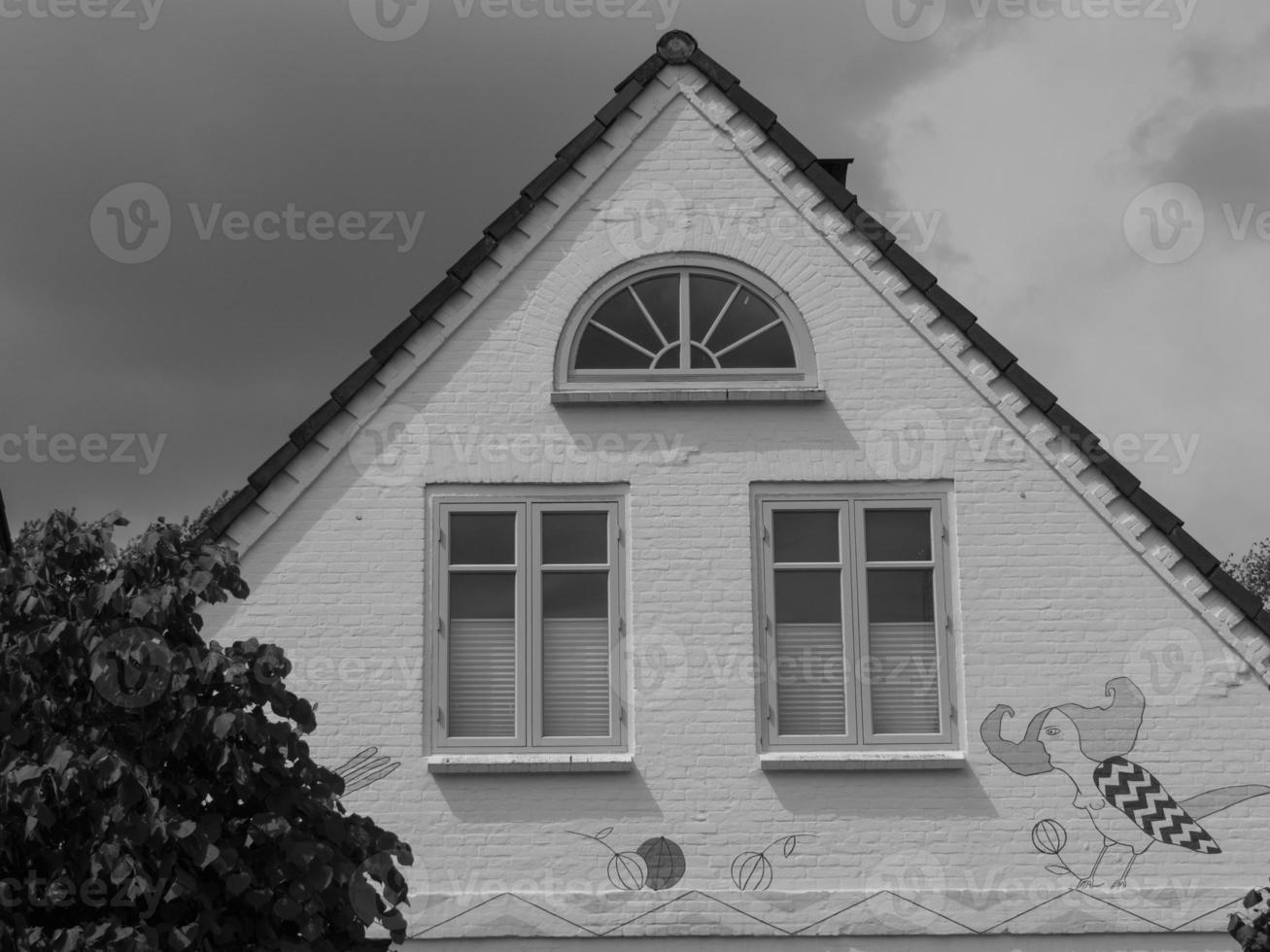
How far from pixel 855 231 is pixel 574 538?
3.49 metres

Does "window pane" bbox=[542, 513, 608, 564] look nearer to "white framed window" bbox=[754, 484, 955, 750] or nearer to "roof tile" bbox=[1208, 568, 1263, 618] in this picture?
"white framed window" bbox=[754, 484, 955, 750]

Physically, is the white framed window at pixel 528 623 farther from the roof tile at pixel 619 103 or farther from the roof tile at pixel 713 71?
the roof tile at pixel 713 71

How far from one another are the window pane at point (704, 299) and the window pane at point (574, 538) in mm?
1851

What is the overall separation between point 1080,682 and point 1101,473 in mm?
1701

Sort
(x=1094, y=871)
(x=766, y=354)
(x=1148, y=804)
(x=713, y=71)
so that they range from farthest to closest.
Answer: (x=713, y=71) → (x=766, y=354) → (x=1148, y=804) → (x=1094, y=871)

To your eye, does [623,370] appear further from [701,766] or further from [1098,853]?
[1098,853]

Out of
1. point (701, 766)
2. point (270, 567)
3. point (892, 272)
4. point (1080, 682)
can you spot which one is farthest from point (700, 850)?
point (892, 272)

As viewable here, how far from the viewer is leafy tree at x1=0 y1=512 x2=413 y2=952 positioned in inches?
299

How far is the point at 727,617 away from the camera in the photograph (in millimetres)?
12219

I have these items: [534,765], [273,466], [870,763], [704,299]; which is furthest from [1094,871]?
[273,466]

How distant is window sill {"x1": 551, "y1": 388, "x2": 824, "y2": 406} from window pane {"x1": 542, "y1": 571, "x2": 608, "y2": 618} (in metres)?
1.43

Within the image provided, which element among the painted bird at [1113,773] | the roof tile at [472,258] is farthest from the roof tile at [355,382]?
the painted bird at [1113,773]

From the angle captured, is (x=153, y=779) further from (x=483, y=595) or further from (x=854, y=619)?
(x=854, y=619)

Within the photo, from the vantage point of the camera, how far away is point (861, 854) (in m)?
11.9
